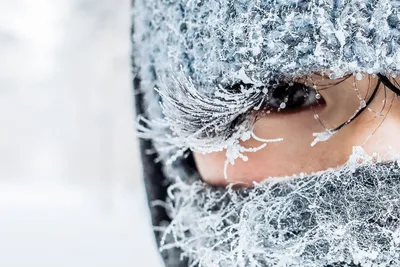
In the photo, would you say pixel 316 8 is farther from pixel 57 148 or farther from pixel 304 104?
pixel 57 148

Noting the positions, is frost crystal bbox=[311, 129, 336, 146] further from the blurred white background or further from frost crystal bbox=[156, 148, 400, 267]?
the blurred white background

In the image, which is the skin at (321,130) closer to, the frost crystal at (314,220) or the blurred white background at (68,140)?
the frost crystal at (314,220)

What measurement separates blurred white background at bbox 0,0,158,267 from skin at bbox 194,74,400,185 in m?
1.75

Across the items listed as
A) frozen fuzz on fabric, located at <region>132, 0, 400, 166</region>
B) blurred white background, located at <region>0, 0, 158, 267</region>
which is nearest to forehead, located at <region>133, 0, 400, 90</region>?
frozen fuzz on fabric, located at <region>132, 0, 400, 166</region>

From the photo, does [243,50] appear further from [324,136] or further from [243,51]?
[324,136]

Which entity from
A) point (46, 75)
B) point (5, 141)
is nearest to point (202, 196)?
point (46, 75)

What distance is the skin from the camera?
53 centimetres

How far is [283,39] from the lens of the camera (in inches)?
19.6

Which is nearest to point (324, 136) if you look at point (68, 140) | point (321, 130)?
point (321, 130)

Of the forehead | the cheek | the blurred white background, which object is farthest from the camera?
the blurred white background

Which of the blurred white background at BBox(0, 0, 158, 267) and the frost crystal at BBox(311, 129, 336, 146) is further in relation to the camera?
the blurred white background at BBox(0, 0, 158, 267)

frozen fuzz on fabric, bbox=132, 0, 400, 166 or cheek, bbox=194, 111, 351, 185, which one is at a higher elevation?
frozen fuzz on fabric, bbox=132, 0, 400, 166

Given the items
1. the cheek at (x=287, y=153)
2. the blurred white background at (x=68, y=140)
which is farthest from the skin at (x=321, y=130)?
the blurred white background at (x=68, y=140)

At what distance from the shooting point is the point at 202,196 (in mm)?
703
